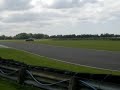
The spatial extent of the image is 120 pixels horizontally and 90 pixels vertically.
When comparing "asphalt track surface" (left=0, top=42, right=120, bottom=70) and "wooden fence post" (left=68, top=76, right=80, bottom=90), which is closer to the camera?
"wooden fence post" (left=68, top=76, right=80, bottom=90)

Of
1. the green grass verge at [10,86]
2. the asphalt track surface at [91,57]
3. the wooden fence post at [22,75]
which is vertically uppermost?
the wooden fence post at [22,75]

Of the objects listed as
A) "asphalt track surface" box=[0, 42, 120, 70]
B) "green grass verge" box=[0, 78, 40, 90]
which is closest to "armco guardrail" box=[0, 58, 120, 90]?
"green grass verge" box=[0, 78, 40, 90]

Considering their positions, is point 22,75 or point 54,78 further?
point 22,75

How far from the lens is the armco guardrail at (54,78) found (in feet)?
22.1

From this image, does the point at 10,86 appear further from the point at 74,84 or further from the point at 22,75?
the point at 74,84

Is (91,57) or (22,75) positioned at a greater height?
(22,75)

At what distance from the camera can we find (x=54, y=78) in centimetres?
835

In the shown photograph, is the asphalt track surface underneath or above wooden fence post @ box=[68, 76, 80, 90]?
underneath

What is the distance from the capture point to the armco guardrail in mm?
6742

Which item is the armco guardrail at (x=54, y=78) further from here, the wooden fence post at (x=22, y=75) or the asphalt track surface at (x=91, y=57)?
the asphalt track surface at (x=91, y=57)

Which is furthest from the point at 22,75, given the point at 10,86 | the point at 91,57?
the point at 91,57

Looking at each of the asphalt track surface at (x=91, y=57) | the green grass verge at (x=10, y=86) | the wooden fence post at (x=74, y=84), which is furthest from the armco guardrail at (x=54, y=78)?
the asphalt track surface at (x=91, y=57)

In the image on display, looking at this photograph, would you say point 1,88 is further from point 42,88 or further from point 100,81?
point 100,81

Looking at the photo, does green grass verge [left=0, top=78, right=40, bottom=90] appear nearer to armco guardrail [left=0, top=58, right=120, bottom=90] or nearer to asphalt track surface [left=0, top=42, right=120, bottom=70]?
armco guardrail [left=0, top=58, right=120, bottom=90]
